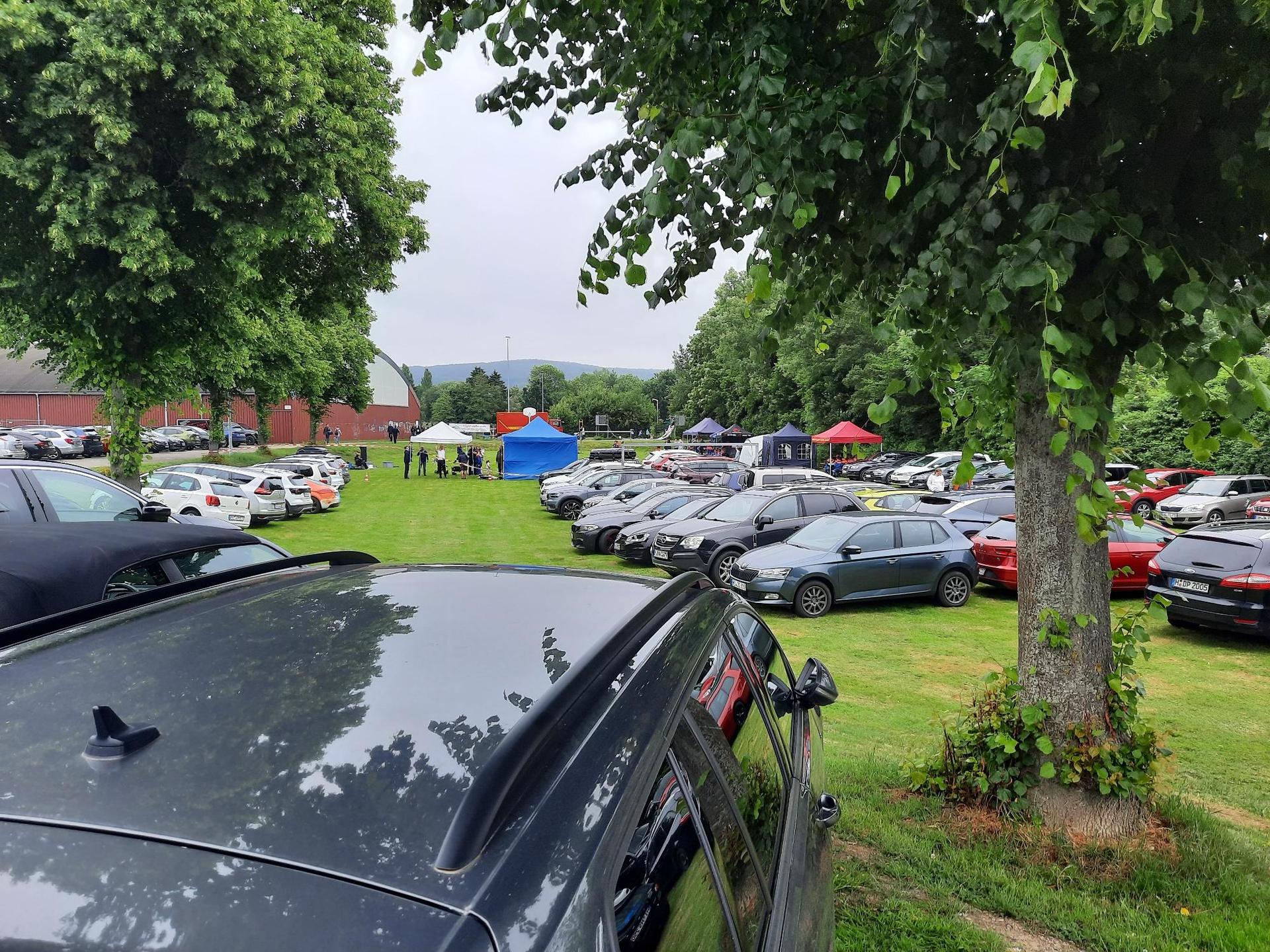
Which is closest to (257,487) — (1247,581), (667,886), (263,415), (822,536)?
(822,536)

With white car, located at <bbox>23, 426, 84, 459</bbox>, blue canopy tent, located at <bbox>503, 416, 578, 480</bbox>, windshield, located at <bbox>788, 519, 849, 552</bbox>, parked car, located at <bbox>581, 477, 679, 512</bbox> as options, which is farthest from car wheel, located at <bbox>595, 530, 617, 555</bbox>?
white car, located at <bbox>23, 426, 84, 459</bbox>

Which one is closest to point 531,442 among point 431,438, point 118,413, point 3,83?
Answer: point 431,438

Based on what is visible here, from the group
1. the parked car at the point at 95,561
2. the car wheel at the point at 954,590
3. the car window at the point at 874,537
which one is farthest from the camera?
the car wheel at the point at 954,590

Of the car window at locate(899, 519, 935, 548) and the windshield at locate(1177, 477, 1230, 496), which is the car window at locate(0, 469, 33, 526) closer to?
the car window at locate(899, 519, 935, 548)

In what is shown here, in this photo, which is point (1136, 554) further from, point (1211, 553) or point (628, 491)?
point (628, 491)

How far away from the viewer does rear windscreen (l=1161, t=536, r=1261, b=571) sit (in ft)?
32.8

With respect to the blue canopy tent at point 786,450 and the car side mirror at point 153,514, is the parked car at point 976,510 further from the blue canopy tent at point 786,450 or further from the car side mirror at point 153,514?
the blue canopy tent at point 786,450

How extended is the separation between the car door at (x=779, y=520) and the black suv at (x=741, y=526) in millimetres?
12

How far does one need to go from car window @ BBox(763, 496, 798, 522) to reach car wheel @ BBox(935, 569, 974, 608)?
9.47ft

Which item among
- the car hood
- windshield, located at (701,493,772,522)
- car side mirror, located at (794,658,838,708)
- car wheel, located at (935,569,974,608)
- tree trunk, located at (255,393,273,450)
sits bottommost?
car wheel, located at (935,569,974,608)

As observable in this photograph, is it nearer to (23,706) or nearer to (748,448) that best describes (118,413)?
(23,706)

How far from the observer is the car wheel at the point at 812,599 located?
470 inches

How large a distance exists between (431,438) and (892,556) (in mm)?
37803

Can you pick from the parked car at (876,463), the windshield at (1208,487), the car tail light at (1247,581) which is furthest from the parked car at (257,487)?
the parked car at (876,463)
